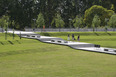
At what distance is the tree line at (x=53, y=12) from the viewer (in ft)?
317

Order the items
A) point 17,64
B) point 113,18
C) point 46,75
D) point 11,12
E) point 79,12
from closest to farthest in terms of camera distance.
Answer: point 46,75 → point 17,64 → point 113,18 → point 11,12 → point 79,12

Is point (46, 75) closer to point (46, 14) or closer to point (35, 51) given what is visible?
point (35, 51)

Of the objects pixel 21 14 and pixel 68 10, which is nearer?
pixel 21 14

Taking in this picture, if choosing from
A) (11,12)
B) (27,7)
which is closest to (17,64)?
(11,12)

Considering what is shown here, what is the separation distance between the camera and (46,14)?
337 ft

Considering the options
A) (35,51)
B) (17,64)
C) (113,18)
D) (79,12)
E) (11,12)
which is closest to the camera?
(17,64)

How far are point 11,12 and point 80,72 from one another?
8022 centimetres

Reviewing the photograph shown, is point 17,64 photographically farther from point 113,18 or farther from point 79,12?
point 79,12

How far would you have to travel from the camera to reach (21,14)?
326ft

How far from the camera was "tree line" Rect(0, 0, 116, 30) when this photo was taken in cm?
9675

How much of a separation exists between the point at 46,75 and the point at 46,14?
274 ft

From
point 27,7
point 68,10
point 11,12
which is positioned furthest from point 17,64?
point 68,10

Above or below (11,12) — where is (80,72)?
below

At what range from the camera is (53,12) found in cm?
10669
